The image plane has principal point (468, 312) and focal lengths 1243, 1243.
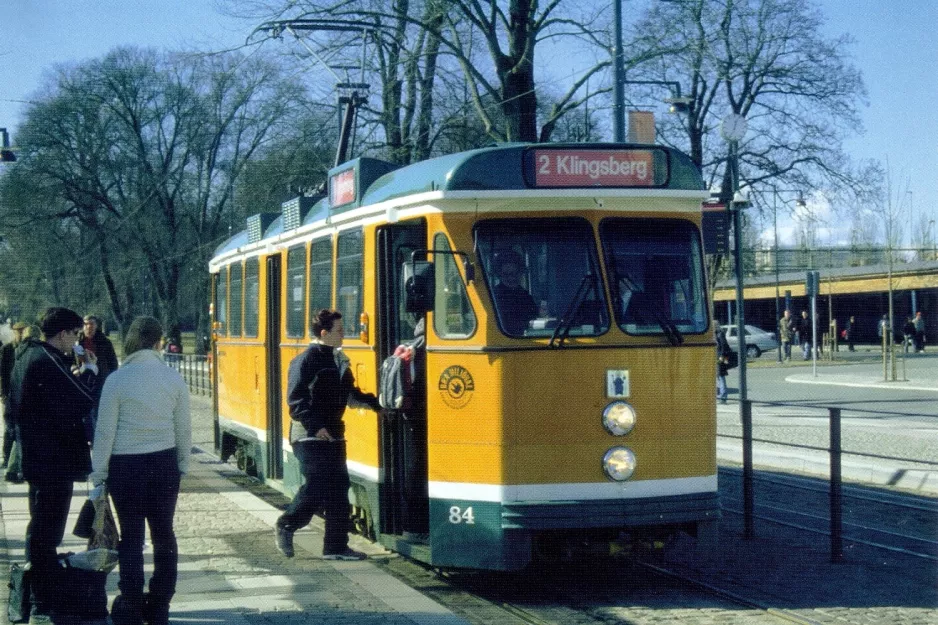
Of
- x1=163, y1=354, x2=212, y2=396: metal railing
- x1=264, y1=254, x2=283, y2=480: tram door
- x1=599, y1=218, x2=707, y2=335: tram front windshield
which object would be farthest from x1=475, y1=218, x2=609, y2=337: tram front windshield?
x1=163, y1=354, x2=212, y2=396: metal railing

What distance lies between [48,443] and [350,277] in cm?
312

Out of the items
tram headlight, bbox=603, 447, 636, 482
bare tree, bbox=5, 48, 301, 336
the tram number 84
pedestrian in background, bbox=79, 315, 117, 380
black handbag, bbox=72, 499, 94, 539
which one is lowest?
the tram number 84

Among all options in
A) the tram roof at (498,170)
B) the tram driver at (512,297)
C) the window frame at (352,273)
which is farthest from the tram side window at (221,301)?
the tram driver at (512,297)

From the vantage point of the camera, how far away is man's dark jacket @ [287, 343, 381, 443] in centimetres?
863

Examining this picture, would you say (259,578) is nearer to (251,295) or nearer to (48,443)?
(48,443)

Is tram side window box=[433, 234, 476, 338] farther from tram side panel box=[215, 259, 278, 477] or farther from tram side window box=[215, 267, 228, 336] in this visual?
tram side window box=[215, 267, 228, 336]

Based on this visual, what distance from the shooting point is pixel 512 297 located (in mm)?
7719

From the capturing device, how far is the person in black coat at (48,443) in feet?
22.1

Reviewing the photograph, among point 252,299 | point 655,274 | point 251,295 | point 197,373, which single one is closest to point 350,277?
point 655,274

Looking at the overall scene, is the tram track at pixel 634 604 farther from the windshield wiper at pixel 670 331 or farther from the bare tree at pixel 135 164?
the bare tree at pixel 135 164

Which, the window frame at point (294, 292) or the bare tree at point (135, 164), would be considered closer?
the window frame at point (294, 292)

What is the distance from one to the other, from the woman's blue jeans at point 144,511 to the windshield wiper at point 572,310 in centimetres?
243

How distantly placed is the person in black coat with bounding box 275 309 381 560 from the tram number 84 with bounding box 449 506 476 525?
3.50ft

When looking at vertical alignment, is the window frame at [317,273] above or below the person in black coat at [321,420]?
above
